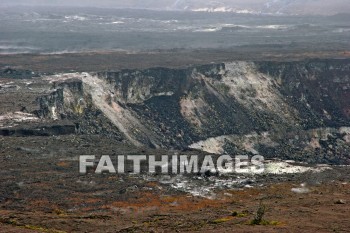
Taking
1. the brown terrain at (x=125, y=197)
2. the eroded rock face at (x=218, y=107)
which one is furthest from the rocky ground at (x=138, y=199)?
the eroded rock face at (x=218, y=107)

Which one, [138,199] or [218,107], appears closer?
[138,199]

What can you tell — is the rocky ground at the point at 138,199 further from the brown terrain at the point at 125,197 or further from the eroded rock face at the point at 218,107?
the eroded rock face at the point at 218,107

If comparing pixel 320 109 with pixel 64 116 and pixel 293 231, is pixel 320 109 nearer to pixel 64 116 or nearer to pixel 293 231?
pixel 64 116

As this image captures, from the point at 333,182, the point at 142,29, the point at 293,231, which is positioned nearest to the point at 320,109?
the point at 333,182

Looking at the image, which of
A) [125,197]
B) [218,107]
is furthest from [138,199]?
[218,107]

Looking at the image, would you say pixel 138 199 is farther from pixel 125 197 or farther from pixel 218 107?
pixel 218 107

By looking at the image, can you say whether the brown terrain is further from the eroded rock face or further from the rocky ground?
the eroded rock face

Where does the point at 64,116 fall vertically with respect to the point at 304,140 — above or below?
A: above

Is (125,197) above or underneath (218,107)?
above
